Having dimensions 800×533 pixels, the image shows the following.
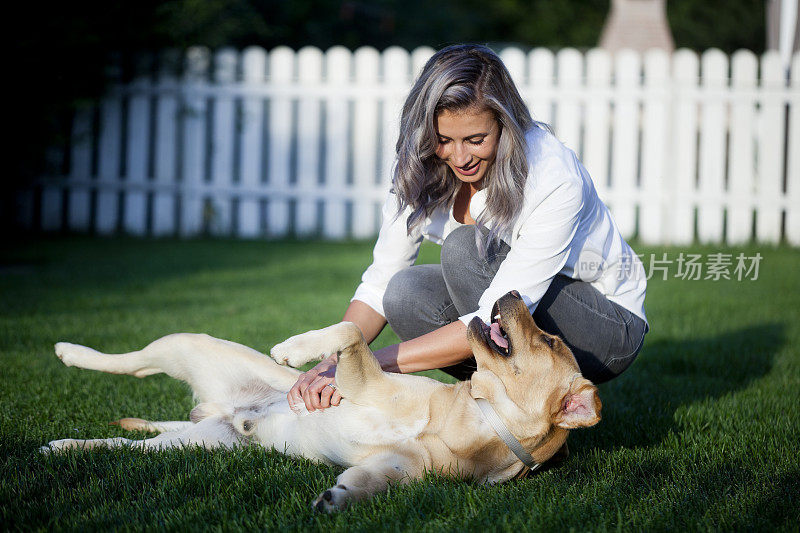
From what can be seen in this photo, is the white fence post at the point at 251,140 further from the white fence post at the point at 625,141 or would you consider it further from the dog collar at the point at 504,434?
the dog collar at the point at 504,434

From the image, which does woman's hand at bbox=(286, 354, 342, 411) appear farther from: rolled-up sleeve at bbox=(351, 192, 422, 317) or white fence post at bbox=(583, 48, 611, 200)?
white fence post at bbox=(583, 48, 611, 200)

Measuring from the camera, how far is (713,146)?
882 centimetres

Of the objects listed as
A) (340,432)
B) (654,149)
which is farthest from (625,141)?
(340,432)

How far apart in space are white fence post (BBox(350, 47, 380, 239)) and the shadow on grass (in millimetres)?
4844

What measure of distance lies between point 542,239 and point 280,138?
666 centimetres

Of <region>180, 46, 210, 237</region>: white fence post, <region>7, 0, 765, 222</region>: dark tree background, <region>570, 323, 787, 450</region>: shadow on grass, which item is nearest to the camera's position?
<region>570, 323, 787, 450</region>: shadow on grass

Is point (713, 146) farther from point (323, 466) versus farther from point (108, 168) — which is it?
point (323, 466)

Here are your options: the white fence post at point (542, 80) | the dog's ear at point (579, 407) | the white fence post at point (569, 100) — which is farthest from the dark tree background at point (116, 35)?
the dog's ear at point (579, 407)

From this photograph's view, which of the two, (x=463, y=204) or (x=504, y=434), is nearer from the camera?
(x=504, y=434)

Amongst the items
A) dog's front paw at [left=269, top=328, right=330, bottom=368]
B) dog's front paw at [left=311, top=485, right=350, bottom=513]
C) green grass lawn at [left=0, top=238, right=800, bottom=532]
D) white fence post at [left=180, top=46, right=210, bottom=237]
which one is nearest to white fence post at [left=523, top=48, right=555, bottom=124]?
green grass lawn at [left=0, top=238, right=800, bottom=532]

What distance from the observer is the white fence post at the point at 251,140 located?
9109 millimetres

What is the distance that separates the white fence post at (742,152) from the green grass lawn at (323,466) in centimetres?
250

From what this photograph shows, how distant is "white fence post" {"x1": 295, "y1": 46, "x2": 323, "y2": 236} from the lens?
9.04m

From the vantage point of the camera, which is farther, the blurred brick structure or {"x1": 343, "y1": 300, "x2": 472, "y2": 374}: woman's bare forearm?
the blurred brick structure
